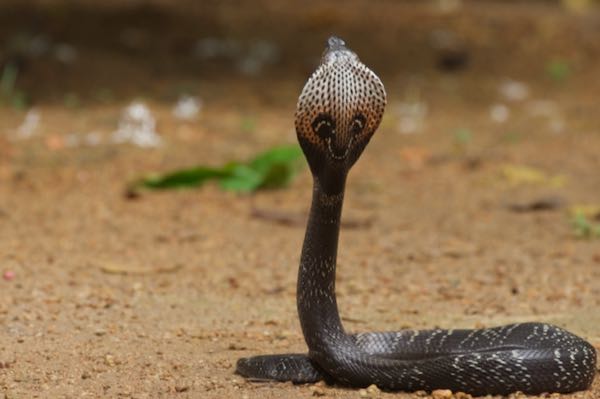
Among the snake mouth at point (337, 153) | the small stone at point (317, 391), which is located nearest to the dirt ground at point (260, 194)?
the small stone at point (317, 391)

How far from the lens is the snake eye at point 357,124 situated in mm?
4711

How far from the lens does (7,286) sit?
6828 mm

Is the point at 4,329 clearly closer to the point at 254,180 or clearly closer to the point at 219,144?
the point at 254,180

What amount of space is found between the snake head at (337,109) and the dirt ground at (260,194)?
0.97 meters

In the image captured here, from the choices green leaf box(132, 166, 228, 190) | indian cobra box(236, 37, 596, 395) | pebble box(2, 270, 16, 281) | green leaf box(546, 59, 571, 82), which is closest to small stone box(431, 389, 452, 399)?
indian cobra box(236, 37, 596, 395)

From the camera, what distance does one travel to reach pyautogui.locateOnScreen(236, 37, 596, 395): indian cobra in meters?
4.66

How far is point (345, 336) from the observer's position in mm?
5000

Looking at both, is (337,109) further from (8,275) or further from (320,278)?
(8,275)

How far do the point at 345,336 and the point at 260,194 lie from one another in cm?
537

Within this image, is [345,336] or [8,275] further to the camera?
[8,275]

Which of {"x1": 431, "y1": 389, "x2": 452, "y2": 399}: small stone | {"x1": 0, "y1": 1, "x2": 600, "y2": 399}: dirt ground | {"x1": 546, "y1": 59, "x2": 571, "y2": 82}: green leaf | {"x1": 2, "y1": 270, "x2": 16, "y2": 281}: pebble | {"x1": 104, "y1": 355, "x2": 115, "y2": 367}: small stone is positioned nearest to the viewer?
{"x1": 431, "y1": 389, "x2": 452, "y2": 399}: small stone

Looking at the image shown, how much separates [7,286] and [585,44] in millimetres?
11476

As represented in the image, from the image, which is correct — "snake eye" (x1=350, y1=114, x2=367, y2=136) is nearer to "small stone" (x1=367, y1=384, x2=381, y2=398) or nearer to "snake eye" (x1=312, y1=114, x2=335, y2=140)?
"snake eye" (x1=312, y1=114, x2=335, y2=140)

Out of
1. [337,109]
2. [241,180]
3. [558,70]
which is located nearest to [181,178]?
[241,180]
